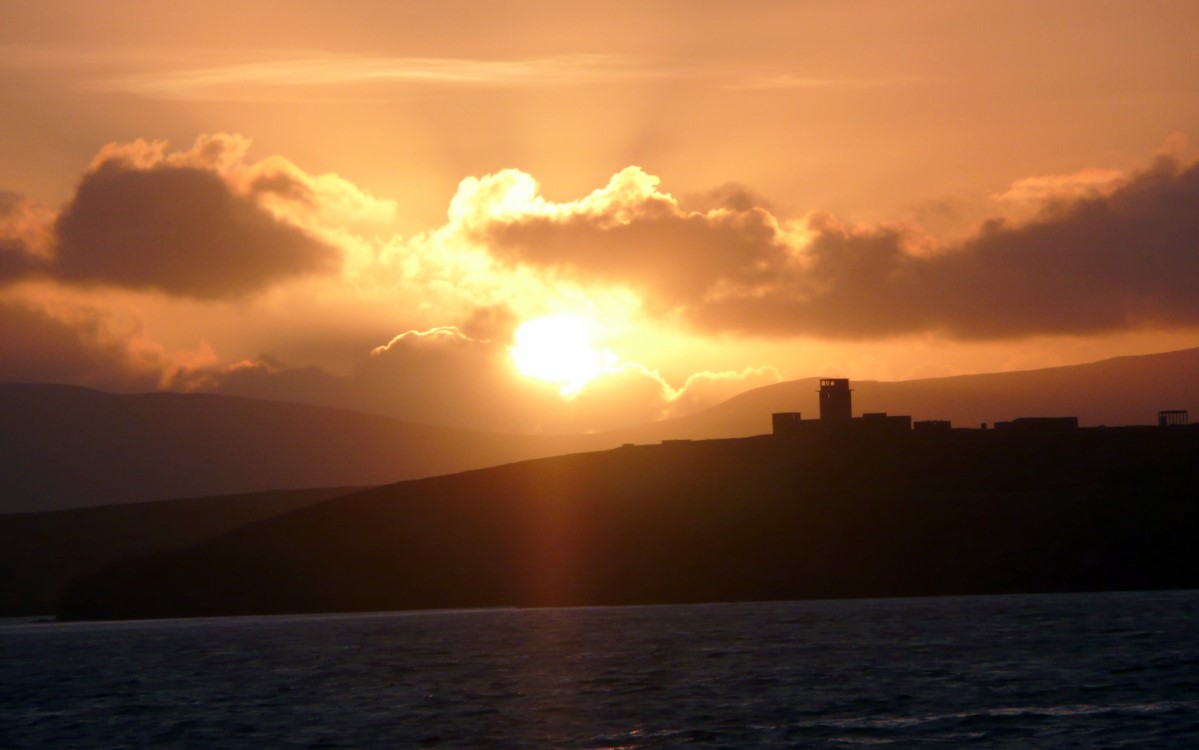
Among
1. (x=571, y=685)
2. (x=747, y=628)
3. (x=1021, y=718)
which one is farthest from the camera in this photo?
(x=747, y=628)

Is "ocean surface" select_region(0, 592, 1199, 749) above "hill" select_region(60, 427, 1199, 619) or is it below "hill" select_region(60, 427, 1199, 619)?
below

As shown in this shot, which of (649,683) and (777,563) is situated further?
(777,563)

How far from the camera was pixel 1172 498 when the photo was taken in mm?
197000

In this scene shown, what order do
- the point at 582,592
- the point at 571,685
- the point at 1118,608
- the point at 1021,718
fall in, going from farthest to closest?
the point at 582,592
the point at 1118,608
the point at 571,685
the point at 1021,718

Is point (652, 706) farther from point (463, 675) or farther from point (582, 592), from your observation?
point (582, 592)

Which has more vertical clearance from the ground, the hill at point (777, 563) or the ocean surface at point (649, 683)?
the hill at point (777, 563)

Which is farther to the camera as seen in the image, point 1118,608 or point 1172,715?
point 1118,608

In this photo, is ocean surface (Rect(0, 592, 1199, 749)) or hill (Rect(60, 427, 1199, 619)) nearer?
ocean surface (Rect(0, 592, 1199, 749))

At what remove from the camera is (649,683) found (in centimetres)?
8862

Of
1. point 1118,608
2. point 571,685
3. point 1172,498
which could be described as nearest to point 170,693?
point 571,685

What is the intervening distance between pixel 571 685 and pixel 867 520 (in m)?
113

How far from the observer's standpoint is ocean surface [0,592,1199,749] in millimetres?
67875

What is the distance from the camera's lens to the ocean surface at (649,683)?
223ft

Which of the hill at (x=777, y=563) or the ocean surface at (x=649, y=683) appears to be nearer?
the ocean surface at (x=649, y=683)
